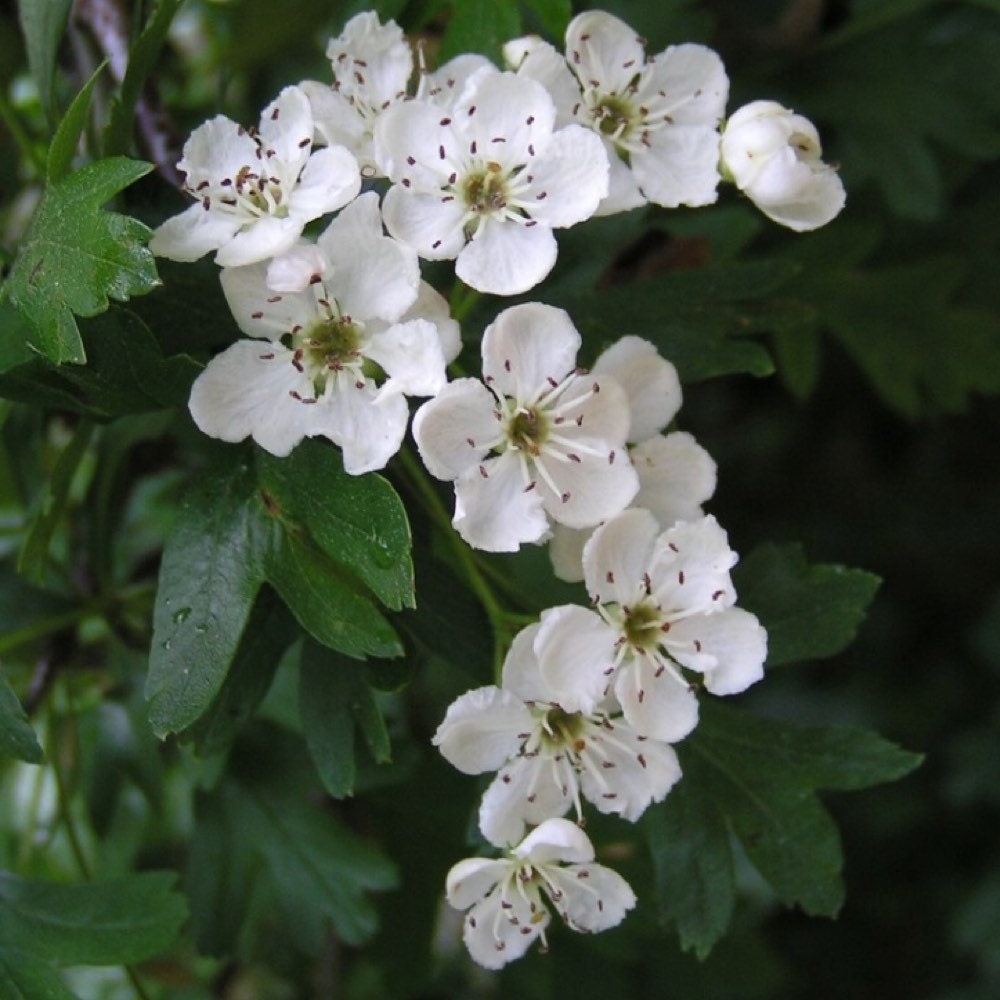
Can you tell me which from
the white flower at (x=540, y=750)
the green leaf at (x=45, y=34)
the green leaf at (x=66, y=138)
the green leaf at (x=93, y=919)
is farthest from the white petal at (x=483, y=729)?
the green leaf at (x=45, y=34)

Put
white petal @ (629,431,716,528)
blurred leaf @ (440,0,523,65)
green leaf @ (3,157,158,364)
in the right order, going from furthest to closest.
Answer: blurred leaf @ (440,0,523,65) < white petal @ (629,431,716,528) < green leaf @ (3,157,158,364)

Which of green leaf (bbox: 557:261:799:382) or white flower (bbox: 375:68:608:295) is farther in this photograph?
green leaf (bbox: 557:261:799:382)

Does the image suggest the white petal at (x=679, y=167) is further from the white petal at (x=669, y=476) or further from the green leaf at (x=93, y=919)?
the green leaf at (x=93, y=919)

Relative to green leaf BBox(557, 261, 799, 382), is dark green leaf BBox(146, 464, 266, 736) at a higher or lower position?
higher

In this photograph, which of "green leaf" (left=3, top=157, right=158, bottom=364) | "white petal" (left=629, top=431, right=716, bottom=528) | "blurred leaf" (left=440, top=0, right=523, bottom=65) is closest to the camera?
"green leaf" (left=3, top=157, right=158, bottom=364)

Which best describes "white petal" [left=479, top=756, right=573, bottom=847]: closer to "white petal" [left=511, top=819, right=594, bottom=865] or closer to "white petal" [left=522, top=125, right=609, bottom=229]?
"white petal" [left=511, top=819, right=594, bottom=865]

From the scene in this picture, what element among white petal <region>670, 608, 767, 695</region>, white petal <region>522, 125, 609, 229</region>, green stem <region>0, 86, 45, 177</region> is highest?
green stem <region>0, 86, 45, 177</region>

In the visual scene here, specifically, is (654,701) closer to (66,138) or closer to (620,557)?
(620,557)

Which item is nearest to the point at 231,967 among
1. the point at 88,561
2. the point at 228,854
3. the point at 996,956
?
the point at 228,854

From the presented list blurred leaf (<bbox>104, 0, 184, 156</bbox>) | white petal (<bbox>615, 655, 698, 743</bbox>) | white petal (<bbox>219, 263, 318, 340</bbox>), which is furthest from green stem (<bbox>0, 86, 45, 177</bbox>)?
white petal (<bbox>615, 655, 698, 743</bbox>)

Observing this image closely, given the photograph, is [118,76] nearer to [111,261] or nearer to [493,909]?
[111,261]
